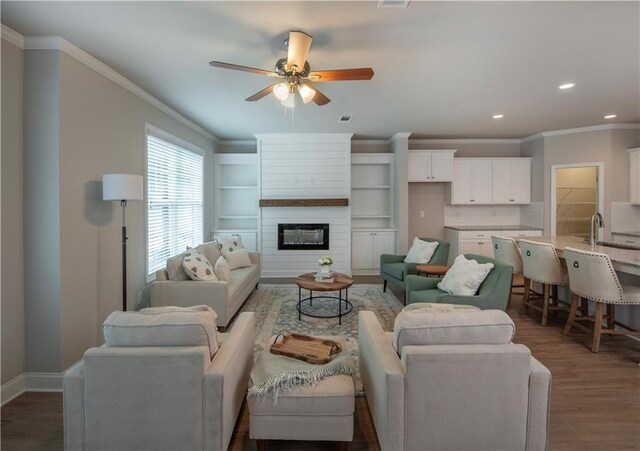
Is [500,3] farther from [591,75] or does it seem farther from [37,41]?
[37,41]

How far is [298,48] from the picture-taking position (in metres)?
2.28

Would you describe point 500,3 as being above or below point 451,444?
above

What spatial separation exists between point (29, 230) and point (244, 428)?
7.10 ft

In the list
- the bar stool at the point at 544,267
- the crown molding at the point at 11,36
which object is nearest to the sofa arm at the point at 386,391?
the bar stool at the point at 544,267

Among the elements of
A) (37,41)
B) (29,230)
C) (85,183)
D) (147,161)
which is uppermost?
(37,41)

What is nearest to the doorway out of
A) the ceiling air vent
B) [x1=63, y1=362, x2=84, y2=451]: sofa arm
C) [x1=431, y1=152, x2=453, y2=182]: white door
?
[x1=431, y1=152, x2=453, y2=182]: white door

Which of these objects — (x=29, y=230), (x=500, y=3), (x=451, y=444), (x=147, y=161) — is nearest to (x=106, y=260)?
(x=29, y=230)

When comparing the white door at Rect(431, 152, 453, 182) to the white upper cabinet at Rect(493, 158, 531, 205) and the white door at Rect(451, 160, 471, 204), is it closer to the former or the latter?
the white door at Rect(451, 160, 471, 204)

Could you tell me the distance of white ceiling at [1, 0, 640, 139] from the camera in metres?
2.11

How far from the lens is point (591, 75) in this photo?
3.20 meters

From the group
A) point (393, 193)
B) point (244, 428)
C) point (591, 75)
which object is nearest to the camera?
point (244, 428)

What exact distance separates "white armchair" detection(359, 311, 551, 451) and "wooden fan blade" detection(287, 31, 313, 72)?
6.82 ft

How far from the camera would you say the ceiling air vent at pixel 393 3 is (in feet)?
6.53

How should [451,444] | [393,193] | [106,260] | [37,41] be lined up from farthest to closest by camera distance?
[393,193], [106,260], [37,41], [451,444]
